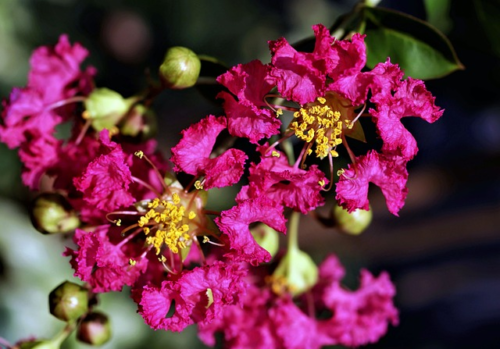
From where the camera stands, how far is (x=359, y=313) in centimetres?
191

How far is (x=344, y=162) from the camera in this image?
1794 millimetres

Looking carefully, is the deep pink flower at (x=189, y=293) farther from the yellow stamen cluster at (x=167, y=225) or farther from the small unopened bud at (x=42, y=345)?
the small unopened bud at (x=42, y=345)

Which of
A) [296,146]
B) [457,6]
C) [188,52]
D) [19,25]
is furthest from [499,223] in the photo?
[19,25]

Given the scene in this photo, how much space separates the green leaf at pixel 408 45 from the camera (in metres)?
1.42

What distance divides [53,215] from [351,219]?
715mm

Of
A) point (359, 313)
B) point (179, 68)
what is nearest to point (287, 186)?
point (179, 68)

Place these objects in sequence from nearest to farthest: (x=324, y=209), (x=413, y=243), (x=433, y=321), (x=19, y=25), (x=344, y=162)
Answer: (x=344, y=162), (x=324, y=209), (x=19, y=25), (x=413, y=243), (x=433, y=321)

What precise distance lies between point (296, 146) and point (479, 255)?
116 inches

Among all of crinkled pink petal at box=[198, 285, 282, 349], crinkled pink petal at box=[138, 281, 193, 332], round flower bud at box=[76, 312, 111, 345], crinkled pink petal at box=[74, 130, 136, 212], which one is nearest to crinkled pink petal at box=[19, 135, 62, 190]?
crinkled pink petal at box=[74, 130, 136, 212]

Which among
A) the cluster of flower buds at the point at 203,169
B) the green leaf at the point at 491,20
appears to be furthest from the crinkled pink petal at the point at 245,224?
the green leaf at the point at 491,20

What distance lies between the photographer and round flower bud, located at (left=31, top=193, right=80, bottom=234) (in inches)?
55.8

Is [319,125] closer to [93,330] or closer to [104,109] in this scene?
[104,109]

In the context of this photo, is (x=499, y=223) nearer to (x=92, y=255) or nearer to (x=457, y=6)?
(x=457, y=6)

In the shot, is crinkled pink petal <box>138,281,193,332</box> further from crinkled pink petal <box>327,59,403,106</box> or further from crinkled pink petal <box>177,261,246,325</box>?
crinkled pink petal <box>327,59,403,106</box>
